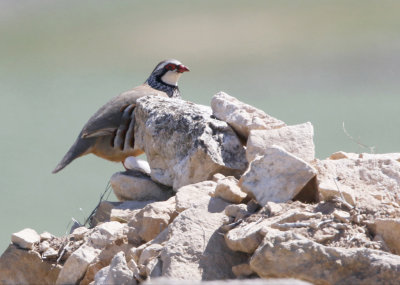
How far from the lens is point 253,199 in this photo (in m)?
3.87

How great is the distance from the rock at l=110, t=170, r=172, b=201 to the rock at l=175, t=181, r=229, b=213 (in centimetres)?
82

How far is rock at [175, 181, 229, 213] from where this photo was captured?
3888mm

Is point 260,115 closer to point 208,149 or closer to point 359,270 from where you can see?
point 208,149

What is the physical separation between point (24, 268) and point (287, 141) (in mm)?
1700

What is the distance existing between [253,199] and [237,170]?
873 mm

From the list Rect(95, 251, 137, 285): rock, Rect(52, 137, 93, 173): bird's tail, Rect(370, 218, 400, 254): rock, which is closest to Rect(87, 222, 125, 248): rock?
Rect(95, 251, 137, 285): rock

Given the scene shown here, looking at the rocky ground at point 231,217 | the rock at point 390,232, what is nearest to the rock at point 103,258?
the rocky ground at point 231,217

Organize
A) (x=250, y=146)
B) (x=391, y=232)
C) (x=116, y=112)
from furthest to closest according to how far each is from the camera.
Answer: (x=116, y=112)
(x=250, y=146)
(x=391, y=232)

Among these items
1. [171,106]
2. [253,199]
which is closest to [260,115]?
[171,106]

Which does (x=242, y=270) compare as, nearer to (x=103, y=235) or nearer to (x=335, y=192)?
(x=335, y=192)

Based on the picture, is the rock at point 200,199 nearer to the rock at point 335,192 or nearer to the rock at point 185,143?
the rock at point 185,143

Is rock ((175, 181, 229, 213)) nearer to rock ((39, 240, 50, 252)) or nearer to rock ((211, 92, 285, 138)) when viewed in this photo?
rock ((211, 92, 285, 138))

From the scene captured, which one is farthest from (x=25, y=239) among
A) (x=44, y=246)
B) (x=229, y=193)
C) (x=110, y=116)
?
(x=110, y=116)

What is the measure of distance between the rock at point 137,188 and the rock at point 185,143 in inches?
3.3
